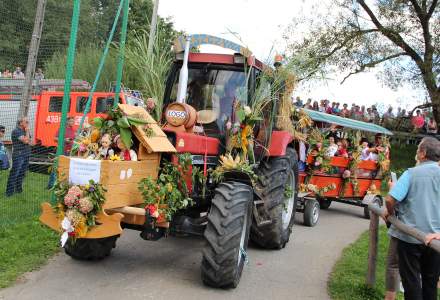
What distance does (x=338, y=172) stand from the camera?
37.2 ft

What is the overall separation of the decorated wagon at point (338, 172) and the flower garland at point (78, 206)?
5.44 m

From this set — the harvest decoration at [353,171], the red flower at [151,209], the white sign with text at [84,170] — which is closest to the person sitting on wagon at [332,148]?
the harvest decoration at [353,171]

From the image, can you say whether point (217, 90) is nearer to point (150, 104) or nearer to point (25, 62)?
point (150, 104)

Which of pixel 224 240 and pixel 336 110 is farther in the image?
pixel 336 110

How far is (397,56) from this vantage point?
72.8ft

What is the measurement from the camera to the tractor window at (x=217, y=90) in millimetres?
6520

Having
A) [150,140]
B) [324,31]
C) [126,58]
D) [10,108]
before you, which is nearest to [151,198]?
[150,140]

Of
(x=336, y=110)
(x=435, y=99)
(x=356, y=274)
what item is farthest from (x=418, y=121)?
(x=356, y=274)

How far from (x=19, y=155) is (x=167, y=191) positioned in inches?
213

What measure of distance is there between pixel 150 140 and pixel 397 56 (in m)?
19.2

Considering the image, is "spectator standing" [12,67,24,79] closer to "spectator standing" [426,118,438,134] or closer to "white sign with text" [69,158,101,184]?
"white sign with text" [69,158,101,184]

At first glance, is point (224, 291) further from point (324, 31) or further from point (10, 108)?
point (324, 31)

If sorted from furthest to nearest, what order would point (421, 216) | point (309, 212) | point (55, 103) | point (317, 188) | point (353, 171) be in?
1. point (55, 103)
2. point (353, 171)
3. point (317, 188)
4. point (309, 212)
5. point (421, 216)

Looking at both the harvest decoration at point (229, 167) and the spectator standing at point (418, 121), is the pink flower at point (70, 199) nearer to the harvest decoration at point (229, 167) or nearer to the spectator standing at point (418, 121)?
the harvest decoration at point (229, 167)
